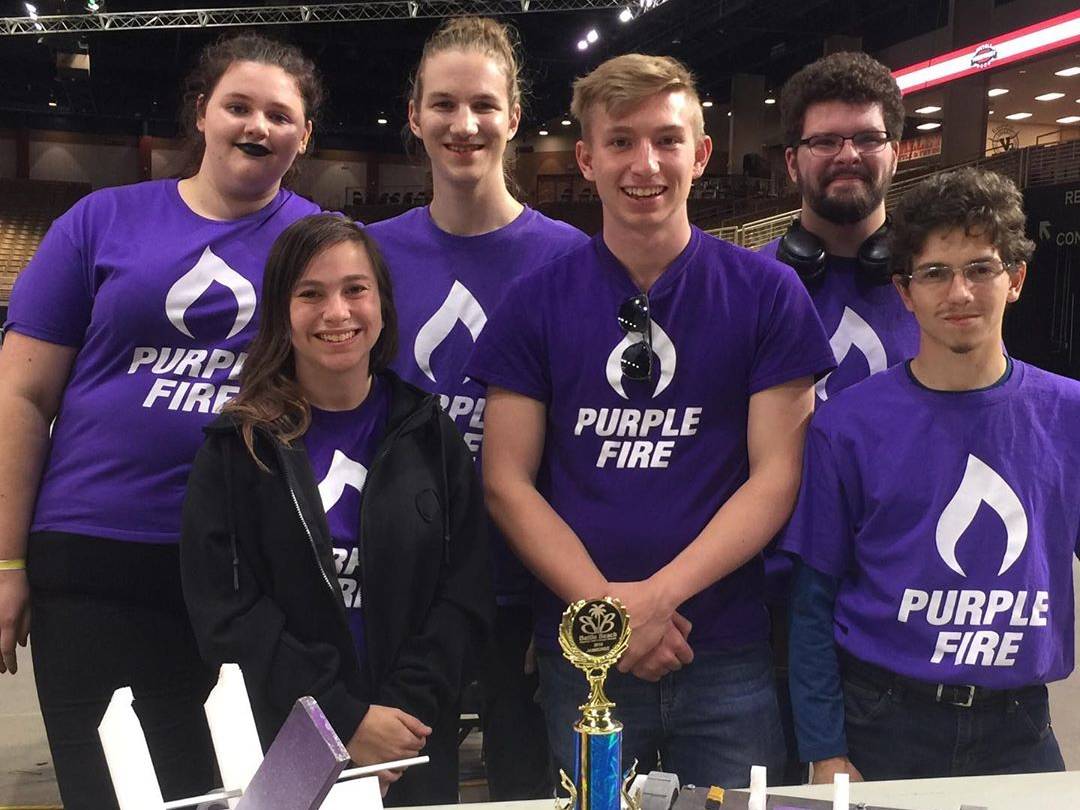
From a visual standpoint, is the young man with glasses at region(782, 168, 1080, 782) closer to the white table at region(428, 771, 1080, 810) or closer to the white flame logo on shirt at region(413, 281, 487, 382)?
the white table at region(428, 771, 1080, 810)

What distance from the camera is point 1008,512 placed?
1591mm

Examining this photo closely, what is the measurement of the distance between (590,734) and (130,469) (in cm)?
125

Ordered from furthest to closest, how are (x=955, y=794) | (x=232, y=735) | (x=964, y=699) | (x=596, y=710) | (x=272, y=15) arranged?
(x=272, y=15) → (x=964, y=699) → (x=955, y=794) → (x=596, y=710) → (x=232, y=735)

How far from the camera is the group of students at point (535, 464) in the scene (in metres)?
1.59

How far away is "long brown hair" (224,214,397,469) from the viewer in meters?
1.68

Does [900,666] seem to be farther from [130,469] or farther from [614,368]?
[130,469]

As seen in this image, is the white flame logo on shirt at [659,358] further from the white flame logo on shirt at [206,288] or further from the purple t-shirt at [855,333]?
the white flame logo on shirt at [206,288]

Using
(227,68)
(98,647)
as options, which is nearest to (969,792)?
(98,647)

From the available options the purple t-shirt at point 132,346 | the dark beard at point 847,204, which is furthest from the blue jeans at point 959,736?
the purple t-shirt at point 132,346

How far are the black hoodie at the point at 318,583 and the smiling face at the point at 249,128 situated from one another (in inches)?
23.9

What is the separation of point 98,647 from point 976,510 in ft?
5.12

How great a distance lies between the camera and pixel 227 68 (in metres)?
2.00

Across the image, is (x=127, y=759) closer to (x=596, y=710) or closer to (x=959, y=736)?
(x=596, y=710)

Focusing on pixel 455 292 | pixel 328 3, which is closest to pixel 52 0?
pixel 328 3
